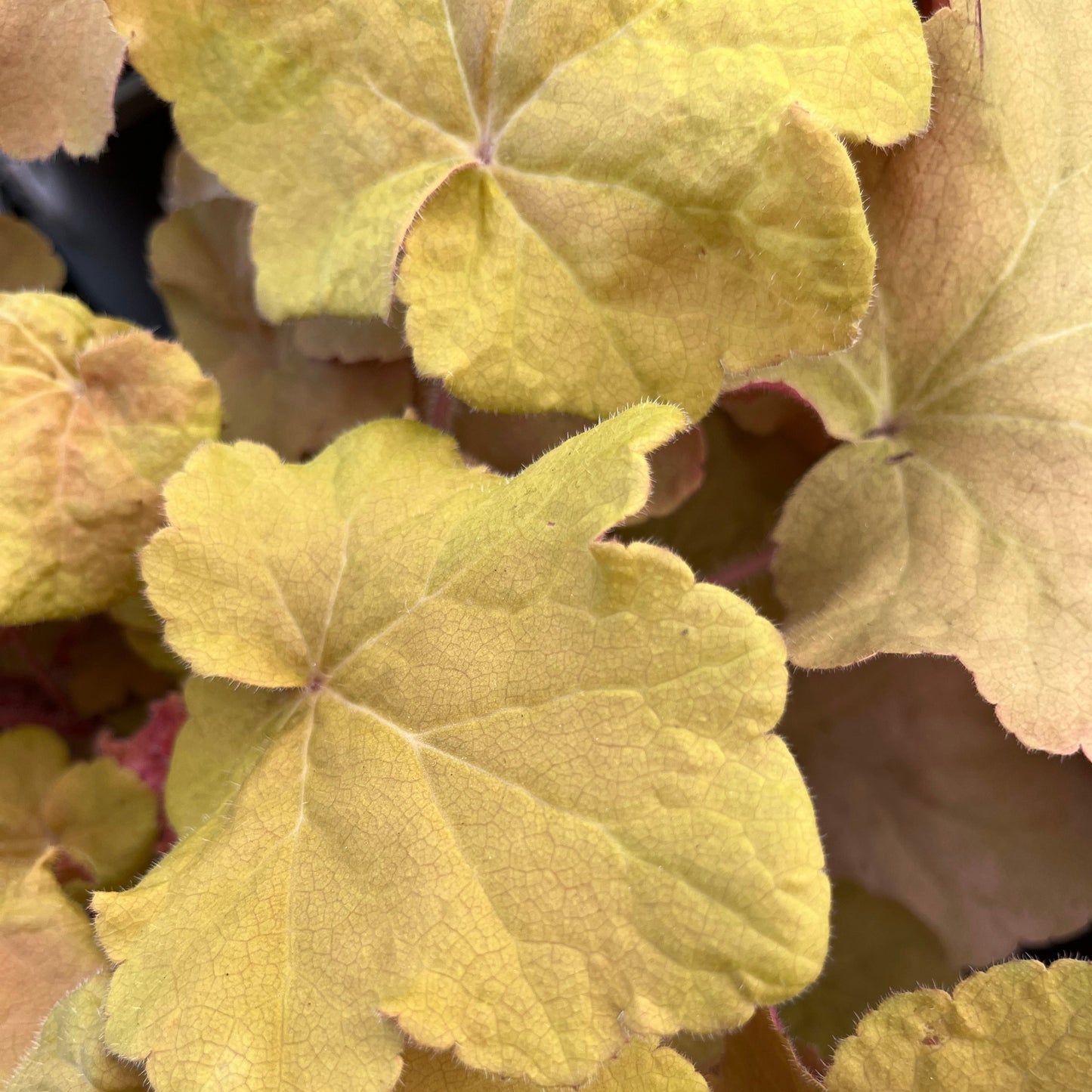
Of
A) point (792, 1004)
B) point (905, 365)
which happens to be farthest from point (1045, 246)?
point (792, 1004)

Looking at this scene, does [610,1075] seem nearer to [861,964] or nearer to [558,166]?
[861,964]

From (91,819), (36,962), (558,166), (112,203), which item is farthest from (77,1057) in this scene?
(112,203)

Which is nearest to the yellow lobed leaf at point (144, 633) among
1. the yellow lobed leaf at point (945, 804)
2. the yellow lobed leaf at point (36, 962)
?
the yellow lobed leaf at point (36, 962)

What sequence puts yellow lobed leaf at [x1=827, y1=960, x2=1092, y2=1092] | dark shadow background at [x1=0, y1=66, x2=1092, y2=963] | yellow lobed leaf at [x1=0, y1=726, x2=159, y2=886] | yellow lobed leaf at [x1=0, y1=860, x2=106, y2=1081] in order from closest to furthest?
yellow lobed leaf at [x1=827, y1=960, x2=1092, y2=1092] → yellow lobed leaf at [x1=0, y1=860, x2=106, y2=1081] → yellow lobed leaf at [x1=0, y1=726, x2=159, y2=886] → dark shadow background at [x1=0, y1=66, x2=1092, y2=963]

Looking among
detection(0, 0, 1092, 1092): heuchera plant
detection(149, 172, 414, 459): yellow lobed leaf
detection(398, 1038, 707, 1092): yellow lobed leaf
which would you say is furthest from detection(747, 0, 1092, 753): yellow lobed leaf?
detection(149, 172, 414, 459): yellow lobed leaf

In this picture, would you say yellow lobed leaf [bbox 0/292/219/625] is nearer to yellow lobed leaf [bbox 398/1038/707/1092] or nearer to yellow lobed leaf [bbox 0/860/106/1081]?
yellow lobed leaf [bbox 0/860/106/1081]

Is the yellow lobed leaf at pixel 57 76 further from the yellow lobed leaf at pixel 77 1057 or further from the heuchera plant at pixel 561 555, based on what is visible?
the yellow lobed leaf at pixel 77 1057

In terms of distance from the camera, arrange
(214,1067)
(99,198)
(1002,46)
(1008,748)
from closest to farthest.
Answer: (214,1067) < (1002,46) < (1008,748) < (99,198)

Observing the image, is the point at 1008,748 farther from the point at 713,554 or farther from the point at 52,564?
the point at 52,564
